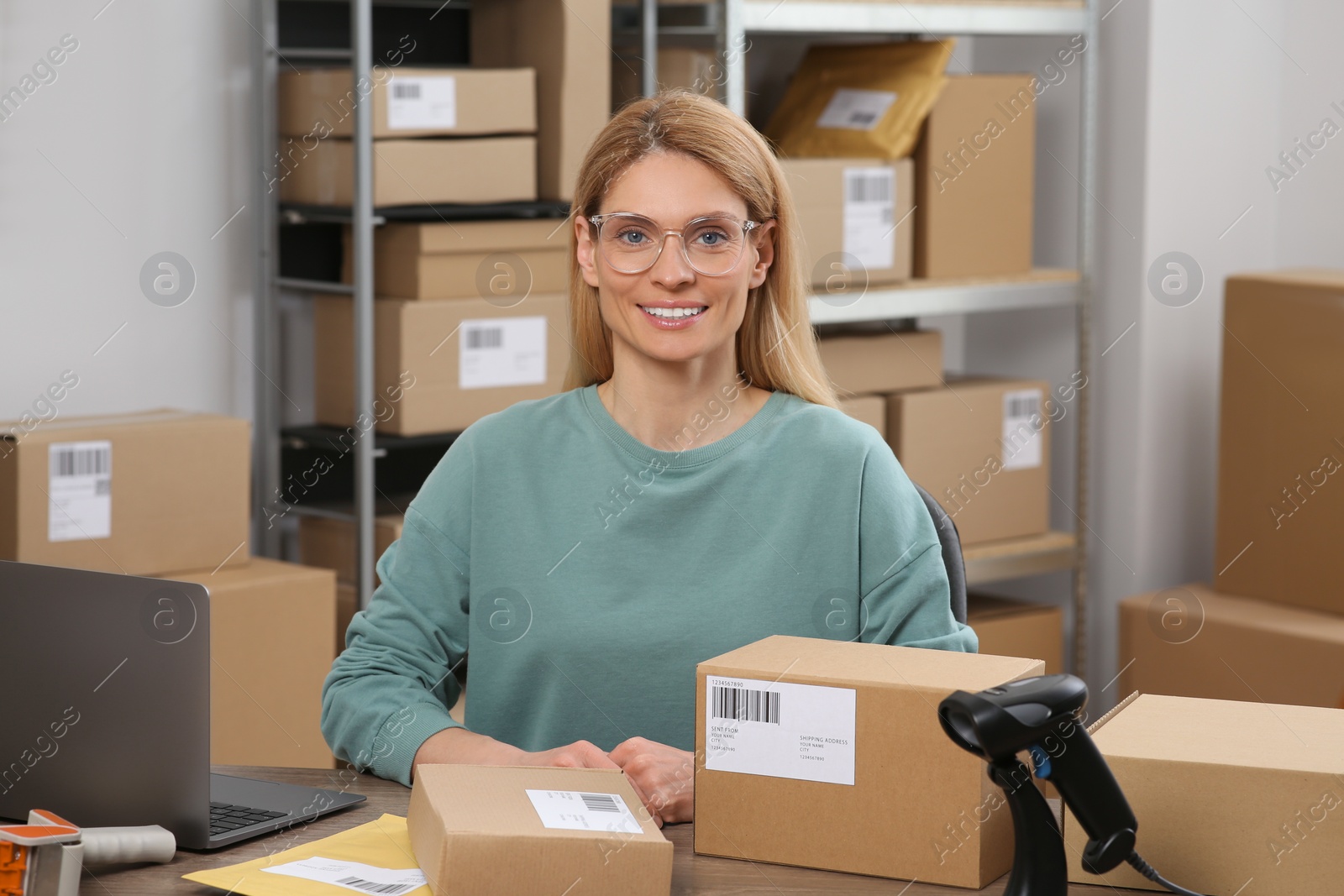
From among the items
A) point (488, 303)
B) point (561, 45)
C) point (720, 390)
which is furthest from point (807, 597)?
point (561, 45)

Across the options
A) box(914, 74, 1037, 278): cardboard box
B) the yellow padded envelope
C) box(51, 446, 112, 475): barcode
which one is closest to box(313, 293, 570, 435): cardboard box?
box(51, 446, 112, 475): barcode

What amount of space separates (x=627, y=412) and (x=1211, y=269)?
204 centimetres

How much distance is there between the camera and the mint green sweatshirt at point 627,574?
158 cm

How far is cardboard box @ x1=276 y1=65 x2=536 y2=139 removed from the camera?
254 centimetres

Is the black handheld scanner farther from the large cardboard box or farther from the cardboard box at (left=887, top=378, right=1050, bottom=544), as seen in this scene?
the large cardboard box

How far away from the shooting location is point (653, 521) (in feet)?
5.31

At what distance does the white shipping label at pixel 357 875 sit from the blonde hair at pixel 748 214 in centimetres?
82

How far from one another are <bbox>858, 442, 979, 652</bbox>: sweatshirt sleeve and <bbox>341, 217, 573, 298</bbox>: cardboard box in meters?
1.09

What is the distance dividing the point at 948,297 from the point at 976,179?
26 centimetres

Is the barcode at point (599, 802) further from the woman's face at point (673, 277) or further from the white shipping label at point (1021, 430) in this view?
the white shipping label at point (1021, 430)

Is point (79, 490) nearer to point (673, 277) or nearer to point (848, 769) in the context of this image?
point (673, 277)

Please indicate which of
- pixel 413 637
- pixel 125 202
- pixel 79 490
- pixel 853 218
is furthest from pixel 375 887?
pixel 853 218

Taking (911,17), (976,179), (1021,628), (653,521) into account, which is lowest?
(1021,628)

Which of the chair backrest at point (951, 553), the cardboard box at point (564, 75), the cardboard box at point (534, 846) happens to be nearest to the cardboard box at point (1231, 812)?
the cardboard box at point (534, 846)
